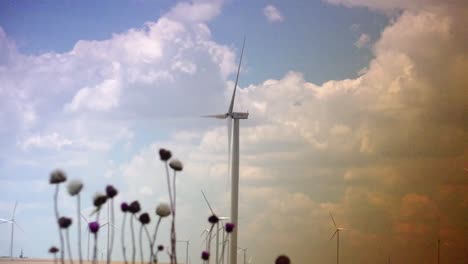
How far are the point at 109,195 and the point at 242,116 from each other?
51.6 metres

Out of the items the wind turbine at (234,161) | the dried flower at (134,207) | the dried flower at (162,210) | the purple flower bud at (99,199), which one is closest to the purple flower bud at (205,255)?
the dried flower at (162,210)

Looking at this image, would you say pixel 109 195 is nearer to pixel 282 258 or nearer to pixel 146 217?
pixel 146 217

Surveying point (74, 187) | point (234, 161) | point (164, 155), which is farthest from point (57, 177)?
point (234, 161)

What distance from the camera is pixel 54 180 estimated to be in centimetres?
1040

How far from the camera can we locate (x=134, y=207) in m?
11.3

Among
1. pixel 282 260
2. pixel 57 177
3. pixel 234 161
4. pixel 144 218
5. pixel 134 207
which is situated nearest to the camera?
pixel 282 260

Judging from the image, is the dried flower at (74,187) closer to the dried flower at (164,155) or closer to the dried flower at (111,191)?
the dried flower at (111,191)

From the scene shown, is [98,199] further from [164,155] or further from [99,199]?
[164,155]

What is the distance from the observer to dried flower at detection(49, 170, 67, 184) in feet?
34.0

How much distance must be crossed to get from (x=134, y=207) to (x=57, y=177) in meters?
1.35

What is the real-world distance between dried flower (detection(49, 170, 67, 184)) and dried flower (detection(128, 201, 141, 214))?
119 centimetres

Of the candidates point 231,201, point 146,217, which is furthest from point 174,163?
point 231,201

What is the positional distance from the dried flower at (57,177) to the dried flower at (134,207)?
119 centimetres

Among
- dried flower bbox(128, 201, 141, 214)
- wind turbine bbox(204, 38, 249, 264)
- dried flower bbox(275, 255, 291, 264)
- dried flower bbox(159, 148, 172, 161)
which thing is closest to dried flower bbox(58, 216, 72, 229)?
dried flower bbox(128, 201, 141, 214)
